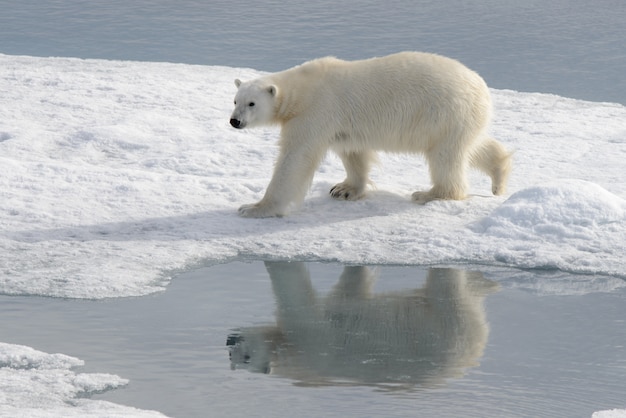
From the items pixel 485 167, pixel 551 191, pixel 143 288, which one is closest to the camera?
pixel 143 288

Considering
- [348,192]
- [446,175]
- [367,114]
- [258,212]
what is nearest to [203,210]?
[258,212]

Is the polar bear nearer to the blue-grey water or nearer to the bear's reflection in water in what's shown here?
the bear's reflection in water

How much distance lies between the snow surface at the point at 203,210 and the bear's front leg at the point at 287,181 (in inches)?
4.0

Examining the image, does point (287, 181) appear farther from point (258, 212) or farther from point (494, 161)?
point (494, 161)

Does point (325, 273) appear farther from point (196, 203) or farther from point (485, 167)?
point (485, 167)

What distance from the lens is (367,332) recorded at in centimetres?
450

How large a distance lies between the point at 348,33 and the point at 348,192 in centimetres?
968

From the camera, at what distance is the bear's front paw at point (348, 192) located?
260 inches

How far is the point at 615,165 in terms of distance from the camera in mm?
8148

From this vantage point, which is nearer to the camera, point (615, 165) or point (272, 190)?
point (272, 190)

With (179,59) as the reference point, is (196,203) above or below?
below

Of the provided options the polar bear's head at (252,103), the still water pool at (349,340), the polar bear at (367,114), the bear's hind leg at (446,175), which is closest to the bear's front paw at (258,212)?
the polar bear at (367,114)

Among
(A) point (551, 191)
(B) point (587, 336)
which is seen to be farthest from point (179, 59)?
(B) point (587, 336)

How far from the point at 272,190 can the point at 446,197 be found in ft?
3.73
